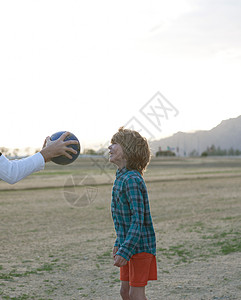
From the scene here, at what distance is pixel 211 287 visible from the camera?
5.66m

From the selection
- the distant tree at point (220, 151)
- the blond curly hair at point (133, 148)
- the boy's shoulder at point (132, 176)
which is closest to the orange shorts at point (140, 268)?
the boy's shoulder at point (132, 176)

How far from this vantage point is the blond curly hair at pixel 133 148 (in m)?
3.71

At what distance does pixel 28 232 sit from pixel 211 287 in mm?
5690

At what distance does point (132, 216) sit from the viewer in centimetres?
353

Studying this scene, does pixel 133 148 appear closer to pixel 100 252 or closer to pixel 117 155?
pixel 117 155

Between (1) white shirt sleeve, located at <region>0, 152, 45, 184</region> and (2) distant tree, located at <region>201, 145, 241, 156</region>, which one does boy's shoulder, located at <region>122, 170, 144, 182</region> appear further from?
(2) distant tree, located at <region>201, 145, 241, 156</region>

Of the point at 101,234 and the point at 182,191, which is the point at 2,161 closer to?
the point at 101,234

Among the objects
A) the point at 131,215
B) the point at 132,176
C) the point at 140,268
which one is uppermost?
the point at 132,176

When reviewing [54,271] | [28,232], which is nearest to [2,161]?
[54,271]

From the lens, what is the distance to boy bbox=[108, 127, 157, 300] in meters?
3.50

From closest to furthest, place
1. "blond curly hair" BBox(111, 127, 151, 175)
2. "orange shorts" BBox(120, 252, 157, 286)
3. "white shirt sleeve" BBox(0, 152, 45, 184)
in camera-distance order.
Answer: "white shirt sleeve" BBox(0, 152, 45, 184) < "orange shorts" BBox(120, 252, 157, 286) < "blond curly hair" BBox(111, 127, 151, 175)

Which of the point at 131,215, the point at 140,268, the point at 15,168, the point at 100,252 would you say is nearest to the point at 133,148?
the point at 131,215

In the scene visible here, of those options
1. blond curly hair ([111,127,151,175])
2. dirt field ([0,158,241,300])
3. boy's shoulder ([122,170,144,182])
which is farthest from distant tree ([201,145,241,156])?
boy's shoulder ([122,170,144,182])

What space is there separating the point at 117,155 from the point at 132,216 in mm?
568
